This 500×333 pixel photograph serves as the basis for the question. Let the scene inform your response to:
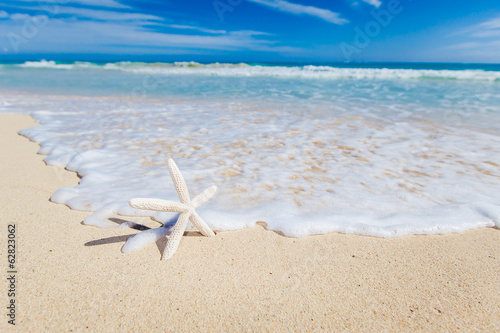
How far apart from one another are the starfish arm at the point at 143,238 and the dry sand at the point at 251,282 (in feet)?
0.21

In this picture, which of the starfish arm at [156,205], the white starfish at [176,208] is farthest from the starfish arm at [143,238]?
the starfish arm at [156,205]

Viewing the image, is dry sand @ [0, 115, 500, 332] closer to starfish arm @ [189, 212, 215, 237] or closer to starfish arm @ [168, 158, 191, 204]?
starfish arm @ [189, 212, 215, 237]

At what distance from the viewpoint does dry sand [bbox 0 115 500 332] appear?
161 centimetres

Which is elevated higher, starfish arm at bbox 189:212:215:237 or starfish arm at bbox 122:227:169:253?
Answer: starfish arm at bbox 189:212:215:237

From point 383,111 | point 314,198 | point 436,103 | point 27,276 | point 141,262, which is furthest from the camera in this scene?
point 436,103

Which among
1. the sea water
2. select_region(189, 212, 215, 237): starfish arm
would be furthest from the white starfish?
the sea water

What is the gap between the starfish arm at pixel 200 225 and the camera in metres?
2.16

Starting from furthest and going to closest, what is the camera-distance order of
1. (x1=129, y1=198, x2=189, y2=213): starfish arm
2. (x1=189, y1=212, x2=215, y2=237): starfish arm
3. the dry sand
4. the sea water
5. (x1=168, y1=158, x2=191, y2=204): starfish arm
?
the sea water < (x1=189, y1=212, x2=215, y2=237): starfish arm < (x1=168, y1=158, x2=191, y2=204): starfish arm < (x1=129, y1=198, x2=189, y2=213): starfish arm < the dry sand

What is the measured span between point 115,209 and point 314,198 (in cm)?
175

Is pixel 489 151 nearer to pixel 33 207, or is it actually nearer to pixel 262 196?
pixel 262 196

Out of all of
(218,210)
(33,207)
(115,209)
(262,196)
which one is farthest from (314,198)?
(33,207)

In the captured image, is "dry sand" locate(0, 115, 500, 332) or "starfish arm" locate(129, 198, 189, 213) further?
"starfish arm" locate(129, 198, 189, 213)

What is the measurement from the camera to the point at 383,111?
713cm

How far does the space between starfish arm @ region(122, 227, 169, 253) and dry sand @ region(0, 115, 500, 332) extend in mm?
63
